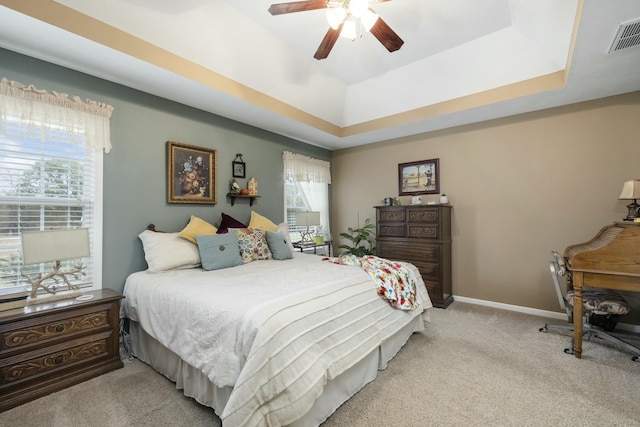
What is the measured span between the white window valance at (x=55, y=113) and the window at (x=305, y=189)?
2406 millimetres

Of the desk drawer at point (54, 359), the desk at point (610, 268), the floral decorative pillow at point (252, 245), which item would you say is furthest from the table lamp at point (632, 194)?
Answer: the desk drawer at point (54, 359)

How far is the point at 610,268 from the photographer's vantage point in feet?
7.61

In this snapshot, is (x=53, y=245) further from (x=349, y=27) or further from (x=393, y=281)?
(x=349, y=27)

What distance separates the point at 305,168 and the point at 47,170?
10.7ft

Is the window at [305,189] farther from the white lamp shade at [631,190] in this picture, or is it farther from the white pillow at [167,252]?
the white lamp shade at [631,190]

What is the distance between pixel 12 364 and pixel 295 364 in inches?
76.0

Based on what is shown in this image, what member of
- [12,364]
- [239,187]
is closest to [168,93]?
[239,187]

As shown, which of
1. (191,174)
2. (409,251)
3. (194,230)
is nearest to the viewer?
(194,230)

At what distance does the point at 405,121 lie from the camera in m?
3.95

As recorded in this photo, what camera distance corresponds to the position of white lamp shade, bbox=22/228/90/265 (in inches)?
77.7

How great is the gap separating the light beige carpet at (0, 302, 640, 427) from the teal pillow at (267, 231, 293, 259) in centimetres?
157

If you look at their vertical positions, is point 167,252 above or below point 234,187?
below

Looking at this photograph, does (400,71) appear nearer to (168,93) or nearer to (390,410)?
(168,93)

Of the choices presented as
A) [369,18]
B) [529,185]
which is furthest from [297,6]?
[529,185]
